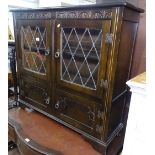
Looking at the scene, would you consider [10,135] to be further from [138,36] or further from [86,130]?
[138,36]

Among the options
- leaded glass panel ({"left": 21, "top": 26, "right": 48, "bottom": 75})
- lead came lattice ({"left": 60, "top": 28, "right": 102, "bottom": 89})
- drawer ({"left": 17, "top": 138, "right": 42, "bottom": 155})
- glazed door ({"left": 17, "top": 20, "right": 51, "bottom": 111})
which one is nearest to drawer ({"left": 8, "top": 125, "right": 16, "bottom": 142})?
drawer ({"left": 17, "top": 138, "right": 42, "bottom": 155})

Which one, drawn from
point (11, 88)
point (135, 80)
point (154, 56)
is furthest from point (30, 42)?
point (154, 56)

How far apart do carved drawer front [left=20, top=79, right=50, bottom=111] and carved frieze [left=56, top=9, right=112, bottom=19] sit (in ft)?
2.20

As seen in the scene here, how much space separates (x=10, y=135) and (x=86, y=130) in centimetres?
80

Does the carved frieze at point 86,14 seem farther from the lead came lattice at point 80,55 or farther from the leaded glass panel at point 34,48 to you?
the leaded glass panel at point 34,48

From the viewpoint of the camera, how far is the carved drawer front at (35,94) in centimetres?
161

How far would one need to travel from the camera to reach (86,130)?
134cm

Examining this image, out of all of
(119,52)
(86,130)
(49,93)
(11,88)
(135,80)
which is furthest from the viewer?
(11,88)

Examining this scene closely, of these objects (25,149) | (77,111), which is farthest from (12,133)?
(77,111)

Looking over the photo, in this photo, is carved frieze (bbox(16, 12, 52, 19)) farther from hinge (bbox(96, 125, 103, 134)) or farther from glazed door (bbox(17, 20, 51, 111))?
hinge (bbox(96, 125, 103, 134))

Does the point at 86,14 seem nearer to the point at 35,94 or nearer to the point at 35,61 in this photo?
the point at 35,61

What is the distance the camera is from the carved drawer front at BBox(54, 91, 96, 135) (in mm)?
1296

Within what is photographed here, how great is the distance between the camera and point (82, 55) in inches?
49.5

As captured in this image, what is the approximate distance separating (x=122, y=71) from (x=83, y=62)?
0.31 m
